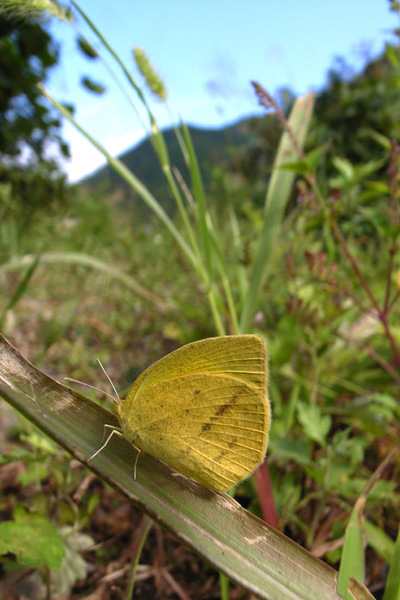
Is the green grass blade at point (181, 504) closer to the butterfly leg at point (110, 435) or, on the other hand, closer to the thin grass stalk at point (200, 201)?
the butterfly leg at point (110, 435)

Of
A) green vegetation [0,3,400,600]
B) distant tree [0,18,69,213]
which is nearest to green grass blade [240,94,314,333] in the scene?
green vegetation [0,3,400,600]

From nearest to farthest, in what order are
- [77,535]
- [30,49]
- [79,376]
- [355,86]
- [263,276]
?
[77,535], [263,276], [79,376], [30,49], [355,86]

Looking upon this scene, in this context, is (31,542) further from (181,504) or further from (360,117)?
(360,117)

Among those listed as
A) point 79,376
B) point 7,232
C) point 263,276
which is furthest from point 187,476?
point 7,232

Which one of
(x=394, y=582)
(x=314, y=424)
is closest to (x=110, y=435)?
(x=394, y=582)

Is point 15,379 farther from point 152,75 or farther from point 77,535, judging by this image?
point 152,75

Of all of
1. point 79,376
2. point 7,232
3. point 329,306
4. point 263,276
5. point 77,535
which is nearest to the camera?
point 77,535

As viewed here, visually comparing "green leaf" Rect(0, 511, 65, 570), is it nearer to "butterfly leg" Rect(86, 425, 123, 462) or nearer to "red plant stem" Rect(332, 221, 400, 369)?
"butterfly leg" Rect(86, 425, 123, 462)
